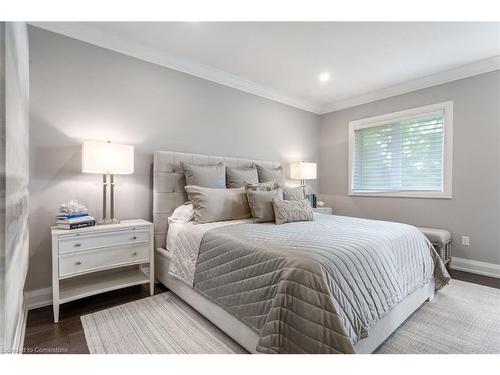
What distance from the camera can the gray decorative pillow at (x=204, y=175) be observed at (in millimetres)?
2588

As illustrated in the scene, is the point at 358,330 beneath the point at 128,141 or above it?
beneath

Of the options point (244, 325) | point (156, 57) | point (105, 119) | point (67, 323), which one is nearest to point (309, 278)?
point (244, 325)

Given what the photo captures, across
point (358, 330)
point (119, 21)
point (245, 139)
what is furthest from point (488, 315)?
point (119, 21)

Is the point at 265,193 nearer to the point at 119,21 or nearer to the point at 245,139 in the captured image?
the point at 245,139

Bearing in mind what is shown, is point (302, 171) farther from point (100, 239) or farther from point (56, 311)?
point (56, 311)

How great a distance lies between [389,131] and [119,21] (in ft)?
12.2

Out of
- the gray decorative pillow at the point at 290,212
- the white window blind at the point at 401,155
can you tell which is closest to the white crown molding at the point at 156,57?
the white window blind at the point at 401,155

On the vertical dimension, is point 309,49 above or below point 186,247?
above

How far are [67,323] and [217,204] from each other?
1.45 m

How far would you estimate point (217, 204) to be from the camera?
7.75 feet

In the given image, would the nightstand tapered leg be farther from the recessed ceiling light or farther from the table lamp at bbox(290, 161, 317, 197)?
the recessed ceiling light

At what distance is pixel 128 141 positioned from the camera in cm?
252

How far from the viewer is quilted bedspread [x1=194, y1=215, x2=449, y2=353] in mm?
1117

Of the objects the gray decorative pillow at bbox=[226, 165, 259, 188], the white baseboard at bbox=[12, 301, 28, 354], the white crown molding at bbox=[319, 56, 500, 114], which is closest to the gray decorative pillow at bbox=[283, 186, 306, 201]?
the gray decorative pillow at bbox=[226, 165, 259, 188]
